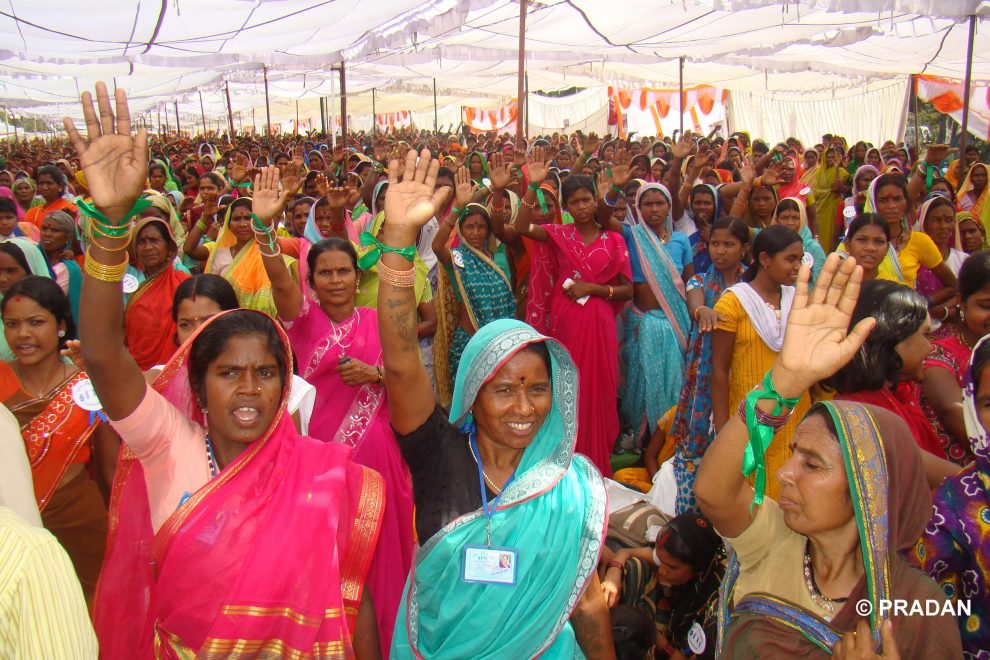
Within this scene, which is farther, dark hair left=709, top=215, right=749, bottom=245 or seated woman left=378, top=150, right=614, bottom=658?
dark hair left=709, top=215, right=749, bottom=245

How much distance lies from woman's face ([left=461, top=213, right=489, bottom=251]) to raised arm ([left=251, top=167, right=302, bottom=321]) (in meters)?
1.48

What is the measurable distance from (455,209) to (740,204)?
2.27 metres

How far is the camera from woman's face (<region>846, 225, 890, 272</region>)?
3.44 meters

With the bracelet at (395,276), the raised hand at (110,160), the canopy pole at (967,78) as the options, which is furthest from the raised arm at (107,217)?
the canopy pole at (967,78)

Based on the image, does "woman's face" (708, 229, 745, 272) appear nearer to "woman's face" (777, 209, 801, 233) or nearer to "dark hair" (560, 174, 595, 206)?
"dark hair" (560, 174, 595, 206)

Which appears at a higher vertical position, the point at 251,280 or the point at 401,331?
the point at 401,331

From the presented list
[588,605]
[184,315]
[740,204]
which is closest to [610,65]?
[740,204]

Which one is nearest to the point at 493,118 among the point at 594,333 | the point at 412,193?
the point at 594,333

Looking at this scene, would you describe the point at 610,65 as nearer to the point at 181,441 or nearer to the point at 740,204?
the point at 740,204

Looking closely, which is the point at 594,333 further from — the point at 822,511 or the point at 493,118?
the point at 493,118

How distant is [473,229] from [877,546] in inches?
131

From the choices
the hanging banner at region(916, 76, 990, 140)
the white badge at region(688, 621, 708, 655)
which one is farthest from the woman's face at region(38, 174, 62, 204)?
the hanging banner at region(916, 76, 990, 140)

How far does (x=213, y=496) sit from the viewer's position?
1647 millimetres

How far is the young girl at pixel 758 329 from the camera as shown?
2.77 m
